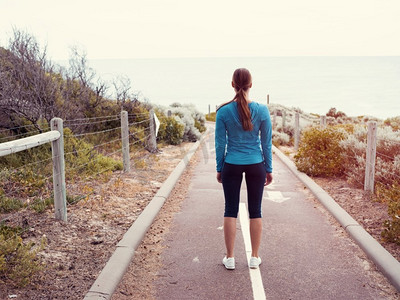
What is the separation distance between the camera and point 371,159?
793 centimetres

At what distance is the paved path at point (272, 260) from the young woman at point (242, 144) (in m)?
0.68

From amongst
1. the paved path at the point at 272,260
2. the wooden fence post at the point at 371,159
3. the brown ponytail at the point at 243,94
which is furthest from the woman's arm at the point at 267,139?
the wooden fence post at the point at 371,159

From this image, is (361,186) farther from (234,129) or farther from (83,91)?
(83,91)

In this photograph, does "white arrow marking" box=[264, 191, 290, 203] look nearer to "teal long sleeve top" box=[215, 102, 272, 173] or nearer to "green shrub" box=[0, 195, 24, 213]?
"teal long sleeve top" box=[215, 102, 272, 173]

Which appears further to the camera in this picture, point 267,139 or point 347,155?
point 347,155

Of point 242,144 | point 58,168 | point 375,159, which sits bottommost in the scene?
point 375,159

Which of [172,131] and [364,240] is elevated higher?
[172,131]

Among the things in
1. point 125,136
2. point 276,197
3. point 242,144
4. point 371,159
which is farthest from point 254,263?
point 125,136

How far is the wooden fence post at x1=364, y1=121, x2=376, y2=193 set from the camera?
7.91 meters

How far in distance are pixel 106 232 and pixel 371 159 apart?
5.15m

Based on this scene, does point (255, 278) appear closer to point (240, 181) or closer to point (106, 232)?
point (240, 181)

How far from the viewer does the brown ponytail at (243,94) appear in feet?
14.0

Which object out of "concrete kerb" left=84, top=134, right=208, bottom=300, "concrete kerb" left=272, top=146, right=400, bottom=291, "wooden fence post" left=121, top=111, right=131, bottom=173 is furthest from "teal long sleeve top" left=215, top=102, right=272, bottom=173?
"wooden fence post" left=121, top=111, right=131, bottom=173

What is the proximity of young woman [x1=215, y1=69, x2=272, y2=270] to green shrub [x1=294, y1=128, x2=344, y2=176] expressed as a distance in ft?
19.1
